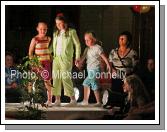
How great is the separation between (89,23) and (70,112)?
135 centimetres

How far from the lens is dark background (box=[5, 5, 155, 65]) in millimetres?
8633

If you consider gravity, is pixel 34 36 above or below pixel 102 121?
above

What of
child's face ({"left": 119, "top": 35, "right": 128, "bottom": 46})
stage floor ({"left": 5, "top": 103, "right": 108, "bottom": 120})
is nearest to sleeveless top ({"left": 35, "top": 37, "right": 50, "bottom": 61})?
stage floor ({"left": 5, "top": 103, "right": 108, "bottom": 120})

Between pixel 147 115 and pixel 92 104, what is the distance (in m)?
0.83

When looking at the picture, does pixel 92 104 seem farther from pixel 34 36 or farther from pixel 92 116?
pixel 34 36

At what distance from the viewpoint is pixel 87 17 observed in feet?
28.4

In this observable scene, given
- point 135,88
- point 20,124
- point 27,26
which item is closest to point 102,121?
point 135,88

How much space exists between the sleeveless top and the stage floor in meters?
0.75

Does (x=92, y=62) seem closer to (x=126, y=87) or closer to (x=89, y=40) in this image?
(x=89, y=40)

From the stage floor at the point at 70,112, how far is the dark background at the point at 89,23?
28.5 inches

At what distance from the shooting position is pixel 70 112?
8.71m

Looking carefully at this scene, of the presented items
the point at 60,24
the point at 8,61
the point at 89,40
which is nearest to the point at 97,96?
the point at 89,40

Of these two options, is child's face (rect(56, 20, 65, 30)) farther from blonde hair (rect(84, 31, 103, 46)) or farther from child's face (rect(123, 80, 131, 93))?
child's face (rect(123, 80, 131, 93))

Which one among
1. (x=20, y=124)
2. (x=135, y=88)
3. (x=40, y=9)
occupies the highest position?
(x=40, y=9)
